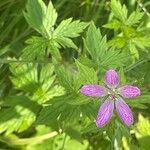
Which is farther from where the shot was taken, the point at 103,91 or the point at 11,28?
the point at 11,28

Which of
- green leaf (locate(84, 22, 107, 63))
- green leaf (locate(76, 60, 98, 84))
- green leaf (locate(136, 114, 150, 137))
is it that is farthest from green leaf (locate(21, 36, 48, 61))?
green leaf (locate(136, 114, 150, 137))

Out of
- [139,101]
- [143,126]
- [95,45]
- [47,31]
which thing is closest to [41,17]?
[47,31]

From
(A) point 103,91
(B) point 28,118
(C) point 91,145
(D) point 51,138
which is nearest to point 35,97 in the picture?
(B) point 28,118

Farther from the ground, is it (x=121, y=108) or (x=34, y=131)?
(x=121, y=108)

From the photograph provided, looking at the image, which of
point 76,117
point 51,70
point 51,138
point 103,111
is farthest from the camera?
point 51,138

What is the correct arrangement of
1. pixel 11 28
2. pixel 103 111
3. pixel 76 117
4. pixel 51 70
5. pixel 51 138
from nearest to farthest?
pixel 103 111, pixel 76 117, pixel 51 70, pixel 51 138, pixel 11 28

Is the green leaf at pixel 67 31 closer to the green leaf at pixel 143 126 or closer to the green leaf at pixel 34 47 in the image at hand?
the green leaf at pixel 34 47

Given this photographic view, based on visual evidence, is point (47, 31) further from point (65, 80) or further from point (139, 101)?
point (139, 101)

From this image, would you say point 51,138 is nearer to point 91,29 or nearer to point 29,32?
point 29,32
